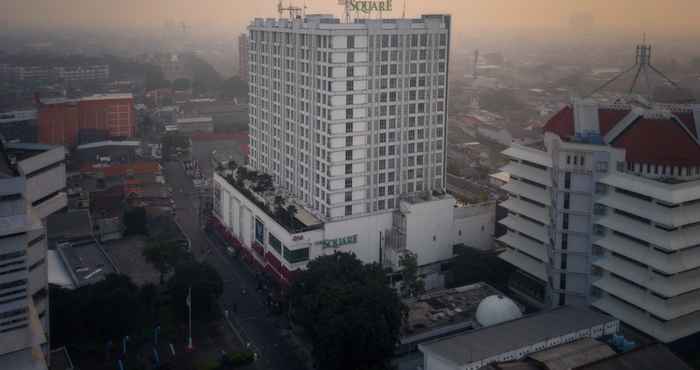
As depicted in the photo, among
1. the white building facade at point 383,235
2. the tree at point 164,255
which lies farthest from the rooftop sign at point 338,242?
the tree at point 164,255

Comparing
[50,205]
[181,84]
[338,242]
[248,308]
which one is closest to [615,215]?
[338,242]

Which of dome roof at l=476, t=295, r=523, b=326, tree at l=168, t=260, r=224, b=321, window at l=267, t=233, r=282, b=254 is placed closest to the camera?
dome roof at l=476, t=295, r=523, b=326

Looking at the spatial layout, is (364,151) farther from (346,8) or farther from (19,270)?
(19,270)

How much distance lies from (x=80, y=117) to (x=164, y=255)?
26.3 meters

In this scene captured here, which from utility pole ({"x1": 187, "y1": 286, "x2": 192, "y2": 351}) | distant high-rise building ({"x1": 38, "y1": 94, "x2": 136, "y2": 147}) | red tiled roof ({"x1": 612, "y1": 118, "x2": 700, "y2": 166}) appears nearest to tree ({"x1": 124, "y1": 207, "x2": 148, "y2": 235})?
utility pole ({"x1": 187, "y1": 286, "x2": 192, "y2": 351})

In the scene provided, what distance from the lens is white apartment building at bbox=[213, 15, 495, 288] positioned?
22.7m

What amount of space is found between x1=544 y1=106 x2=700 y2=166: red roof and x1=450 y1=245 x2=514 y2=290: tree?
5.33m

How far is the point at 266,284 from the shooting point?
79.5ft

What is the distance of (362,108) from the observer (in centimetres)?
2305

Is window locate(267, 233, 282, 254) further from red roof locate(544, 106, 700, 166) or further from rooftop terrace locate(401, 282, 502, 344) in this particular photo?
red roof locate(544, 106, 700, 166)

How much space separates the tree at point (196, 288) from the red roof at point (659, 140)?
42.1ft

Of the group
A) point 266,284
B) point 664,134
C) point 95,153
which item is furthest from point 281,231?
point 95,153

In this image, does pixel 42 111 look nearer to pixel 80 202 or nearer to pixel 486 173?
pixel 80 202

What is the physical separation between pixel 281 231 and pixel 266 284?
2.62 m
